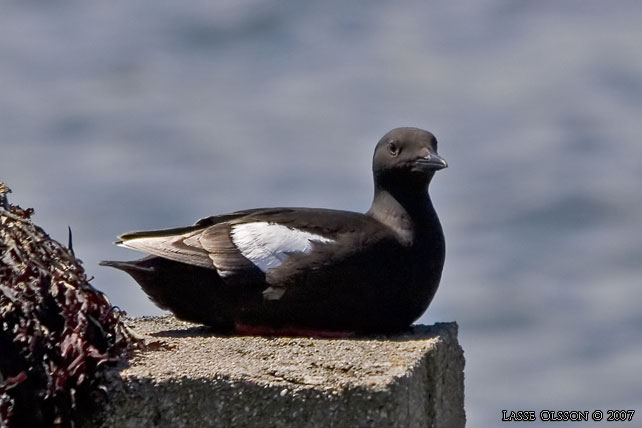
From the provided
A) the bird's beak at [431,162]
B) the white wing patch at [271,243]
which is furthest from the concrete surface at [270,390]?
the bird's beak at [431,162]

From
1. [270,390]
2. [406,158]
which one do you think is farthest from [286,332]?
[270,390]

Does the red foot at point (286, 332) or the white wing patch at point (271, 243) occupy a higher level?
the white wing patch at point (271, 243)

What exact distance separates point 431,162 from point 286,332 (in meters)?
1.29

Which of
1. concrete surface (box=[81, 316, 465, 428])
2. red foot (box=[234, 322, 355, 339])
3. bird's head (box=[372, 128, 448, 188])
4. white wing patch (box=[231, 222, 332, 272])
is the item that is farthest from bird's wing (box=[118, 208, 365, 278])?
concrete surface (box=[81, 316, 465, 428])

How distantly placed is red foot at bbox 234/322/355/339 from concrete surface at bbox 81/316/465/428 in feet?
2.39

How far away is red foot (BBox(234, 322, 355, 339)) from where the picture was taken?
6711mm

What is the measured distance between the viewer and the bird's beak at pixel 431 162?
7.18 m

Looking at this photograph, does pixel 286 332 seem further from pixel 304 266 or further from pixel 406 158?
pixel 406 158

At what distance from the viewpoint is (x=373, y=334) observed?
682cm

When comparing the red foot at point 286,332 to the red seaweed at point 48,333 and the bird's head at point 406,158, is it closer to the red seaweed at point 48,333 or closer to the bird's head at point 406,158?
the red seaweed at point 48,333

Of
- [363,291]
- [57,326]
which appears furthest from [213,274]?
[57,326]

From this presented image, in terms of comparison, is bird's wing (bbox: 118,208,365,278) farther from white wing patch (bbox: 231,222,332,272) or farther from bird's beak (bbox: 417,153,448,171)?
bird's beak (bbox: 417,153,448,171)

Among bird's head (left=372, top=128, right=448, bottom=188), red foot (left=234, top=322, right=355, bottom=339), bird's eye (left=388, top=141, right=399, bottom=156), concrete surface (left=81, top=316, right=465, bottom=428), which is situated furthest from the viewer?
bird's eye (left=388, top=141, right=399, bottom=156)

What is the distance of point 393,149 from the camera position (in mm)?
7438
